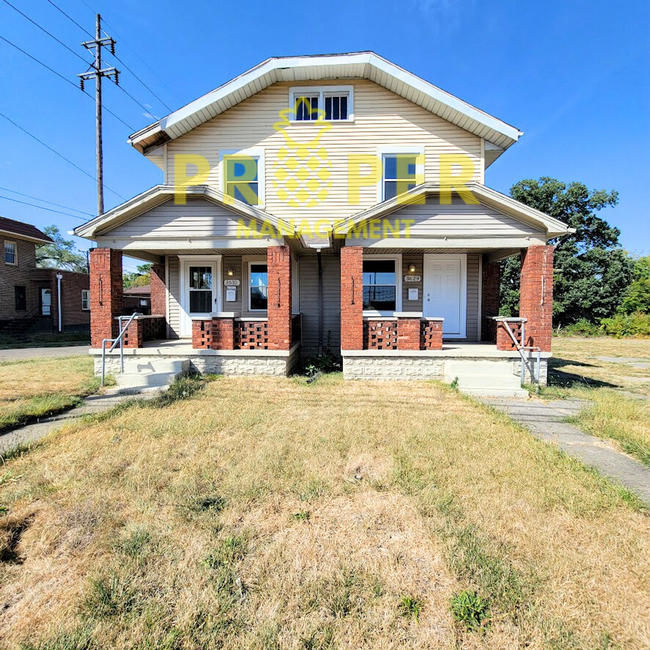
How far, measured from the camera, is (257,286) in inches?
422

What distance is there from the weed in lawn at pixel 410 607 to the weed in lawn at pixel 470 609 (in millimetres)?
201

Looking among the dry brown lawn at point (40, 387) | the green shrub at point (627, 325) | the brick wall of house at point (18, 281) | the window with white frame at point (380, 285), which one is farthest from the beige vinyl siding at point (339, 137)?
the green shrub at point (627, 325)

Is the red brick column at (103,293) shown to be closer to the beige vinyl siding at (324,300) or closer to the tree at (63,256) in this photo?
the beige vinyl siding at (324,300)

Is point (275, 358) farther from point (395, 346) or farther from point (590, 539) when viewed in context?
point (590, 539)

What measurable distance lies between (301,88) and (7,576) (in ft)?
37.5

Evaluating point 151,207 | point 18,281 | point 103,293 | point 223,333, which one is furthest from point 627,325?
point 18,281

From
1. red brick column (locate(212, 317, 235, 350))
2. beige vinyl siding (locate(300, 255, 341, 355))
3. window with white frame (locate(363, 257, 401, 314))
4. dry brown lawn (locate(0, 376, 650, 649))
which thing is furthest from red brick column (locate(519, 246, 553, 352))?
red brick column (locate(212, 317, 235, 350))

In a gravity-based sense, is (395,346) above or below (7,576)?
above

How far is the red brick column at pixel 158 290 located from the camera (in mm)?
10812

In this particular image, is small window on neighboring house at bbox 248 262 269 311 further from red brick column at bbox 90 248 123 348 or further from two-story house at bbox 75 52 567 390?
red brick column at bbox 90 248 123 348

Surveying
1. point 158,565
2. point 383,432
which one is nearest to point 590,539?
point 383,432

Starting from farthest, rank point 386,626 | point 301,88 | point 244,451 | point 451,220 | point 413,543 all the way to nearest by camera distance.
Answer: point 301,88 < point 451,220 < point 244,451 < point 413,543 < point 386,626

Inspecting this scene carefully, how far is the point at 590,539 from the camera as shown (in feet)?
9.04

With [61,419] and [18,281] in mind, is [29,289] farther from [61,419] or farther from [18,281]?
[61,419]
